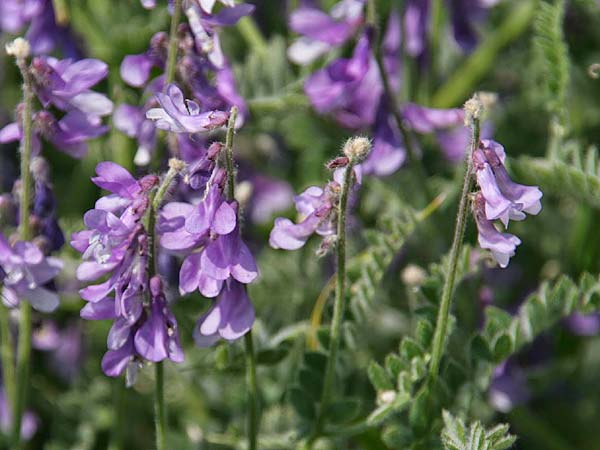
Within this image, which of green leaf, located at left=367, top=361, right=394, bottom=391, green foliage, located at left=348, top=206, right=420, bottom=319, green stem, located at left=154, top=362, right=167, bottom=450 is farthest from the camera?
green foliage, located at left=348, top=206, right=420, bottom=319

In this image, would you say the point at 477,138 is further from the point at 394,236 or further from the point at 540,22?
the point at 540,22

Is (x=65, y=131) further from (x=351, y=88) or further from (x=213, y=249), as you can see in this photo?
(x=351, y=88)

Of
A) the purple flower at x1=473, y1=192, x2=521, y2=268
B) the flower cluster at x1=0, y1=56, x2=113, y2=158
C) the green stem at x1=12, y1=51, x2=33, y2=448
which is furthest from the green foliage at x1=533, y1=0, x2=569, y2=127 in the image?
the green stem at x1=12, y1=51, x2=33, y2=448

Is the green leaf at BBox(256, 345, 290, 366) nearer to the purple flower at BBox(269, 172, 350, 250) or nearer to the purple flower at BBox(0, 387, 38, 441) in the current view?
the purple flower at BBox(269, 172, 350, 250)

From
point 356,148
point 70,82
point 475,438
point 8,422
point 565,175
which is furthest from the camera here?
point 8,422

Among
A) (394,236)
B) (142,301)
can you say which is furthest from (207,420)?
(142,301)

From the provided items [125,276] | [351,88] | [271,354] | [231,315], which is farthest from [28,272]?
[351,88]
